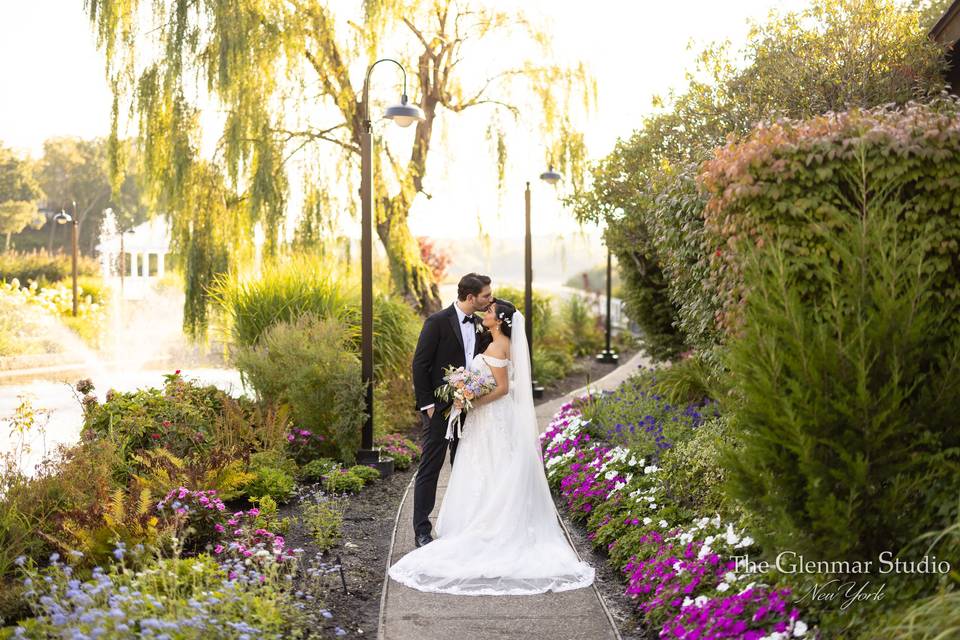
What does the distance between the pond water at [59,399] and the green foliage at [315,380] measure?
1.37 feet

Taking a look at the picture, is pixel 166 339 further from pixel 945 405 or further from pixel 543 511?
pixel 945 405

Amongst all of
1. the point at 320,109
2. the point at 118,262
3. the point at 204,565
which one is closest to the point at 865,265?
the point at 204,565

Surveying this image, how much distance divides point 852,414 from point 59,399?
13.5m

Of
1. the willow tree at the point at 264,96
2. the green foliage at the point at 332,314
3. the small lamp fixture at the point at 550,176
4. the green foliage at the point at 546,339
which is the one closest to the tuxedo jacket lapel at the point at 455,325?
the green foliage at the point at 332,314

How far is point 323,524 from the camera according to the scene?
5844mm

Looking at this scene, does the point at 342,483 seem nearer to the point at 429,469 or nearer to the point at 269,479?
the point at 269,479

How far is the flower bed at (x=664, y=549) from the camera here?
3.82 m

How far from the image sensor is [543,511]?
19.1ft

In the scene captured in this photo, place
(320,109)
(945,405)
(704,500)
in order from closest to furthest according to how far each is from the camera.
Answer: (945,405) → (704,500) → (320,109)

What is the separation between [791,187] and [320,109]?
34.3 feet

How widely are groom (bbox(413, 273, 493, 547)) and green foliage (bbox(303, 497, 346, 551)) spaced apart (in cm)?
57

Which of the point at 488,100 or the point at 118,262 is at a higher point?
the point at 488,100

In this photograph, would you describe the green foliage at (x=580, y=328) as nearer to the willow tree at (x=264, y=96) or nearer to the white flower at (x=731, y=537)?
the willow tree at (x=264, y=96)

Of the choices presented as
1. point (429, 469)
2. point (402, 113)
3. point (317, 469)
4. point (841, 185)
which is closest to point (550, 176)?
point (402, 113)
